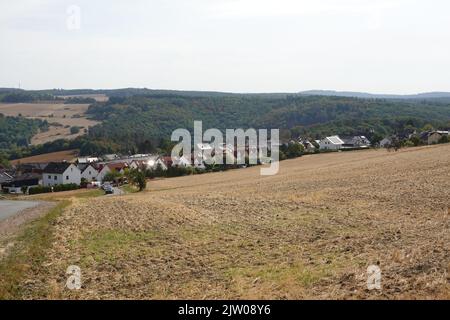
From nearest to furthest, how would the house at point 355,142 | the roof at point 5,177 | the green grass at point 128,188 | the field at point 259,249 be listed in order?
the field at point 259,249
the green grass at point 128,188
the roof at point 5,177
the house at point 355,142

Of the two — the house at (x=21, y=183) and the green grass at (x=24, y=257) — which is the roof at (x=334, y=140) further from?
the green grass at (x=24, y=257)

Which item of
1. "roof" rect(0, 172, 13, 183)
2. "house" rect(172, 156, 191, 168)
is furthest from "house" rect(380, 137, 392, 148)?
"roof" rect(0, 172, 13, 183)

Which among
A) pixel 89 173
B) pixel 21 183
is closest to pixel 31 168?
pixel 21 183

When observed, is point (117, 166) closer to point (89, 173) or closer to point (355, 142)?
point (89, 173)

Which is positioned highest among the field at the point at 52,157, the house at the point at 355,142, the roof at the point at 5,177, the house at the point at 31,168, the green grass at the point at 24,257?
the green grass at the point at 24,257

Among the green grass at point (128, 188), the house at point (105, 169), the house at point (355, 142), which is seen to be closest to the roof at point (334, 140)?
the house at point (355, 142)

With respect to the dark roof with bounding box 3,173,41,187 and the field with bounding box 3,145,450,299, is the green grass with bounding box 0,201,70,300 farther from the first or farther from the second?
the dark roof with bounding box 3,173,41,187
